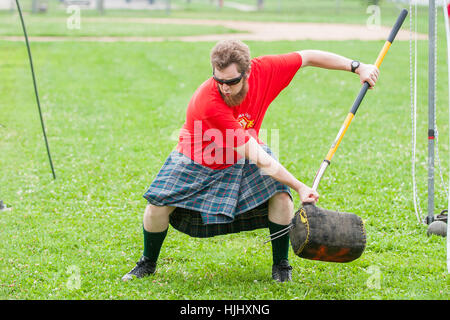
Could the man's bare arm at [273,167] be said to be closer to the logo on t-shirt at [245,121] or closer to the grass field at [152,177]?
the logo on t-shirt at [245,121]

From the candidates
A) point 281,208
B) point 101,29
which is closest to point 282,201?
point 281,208

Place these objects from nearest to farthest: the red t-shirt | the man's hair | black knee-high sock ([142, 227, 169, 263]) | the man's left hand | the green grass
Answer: the man's hair → the red t-shirt → black knee-high sock ([142, 227, 169, 263]) → the man's left hand → the green grass

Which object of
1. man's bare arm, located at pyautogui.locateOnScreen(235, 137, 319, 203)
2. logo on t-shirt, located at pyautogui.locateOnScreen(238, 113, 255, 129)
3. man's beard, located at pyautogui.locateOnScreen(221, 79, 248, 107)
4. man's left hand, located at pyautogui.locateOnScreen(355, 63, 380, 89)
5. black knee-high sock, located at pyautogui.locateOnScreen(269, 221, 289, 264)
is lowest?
black knee-high sock, located at pyautogui.locateOnScreen(269, 221, 289, 264)

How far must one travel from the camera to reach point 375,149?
693cm

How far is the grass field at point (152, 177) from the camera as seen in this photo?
3723 mm

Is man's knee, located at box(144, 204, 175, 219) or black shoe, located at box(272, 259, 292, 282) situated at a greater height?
man's knee, located at box(144, 204, 175, 219)

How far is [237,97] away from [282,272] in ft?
3.91

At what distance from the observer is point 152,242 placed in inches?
144

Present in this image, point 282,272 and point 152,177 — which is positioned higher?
point 282,272

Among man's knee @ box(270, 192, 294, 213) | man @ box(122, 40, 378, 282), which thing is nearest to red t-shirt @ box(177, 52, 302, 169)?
man @ box(122, 40, 378, 282)

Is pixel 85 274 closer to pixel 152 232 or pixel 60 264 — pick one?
pixel 60 264

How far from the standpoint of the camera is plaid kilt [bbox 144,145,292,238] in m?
3.47

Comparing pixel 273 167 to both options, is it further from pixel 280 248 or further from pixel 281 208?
pixel 280 248

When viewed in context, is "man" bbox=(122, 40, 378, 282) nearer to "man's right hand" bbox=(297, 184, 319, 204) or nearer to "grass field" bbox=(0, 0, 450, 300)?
"man's right hand" bbox=(297, 184, 319, 204)
